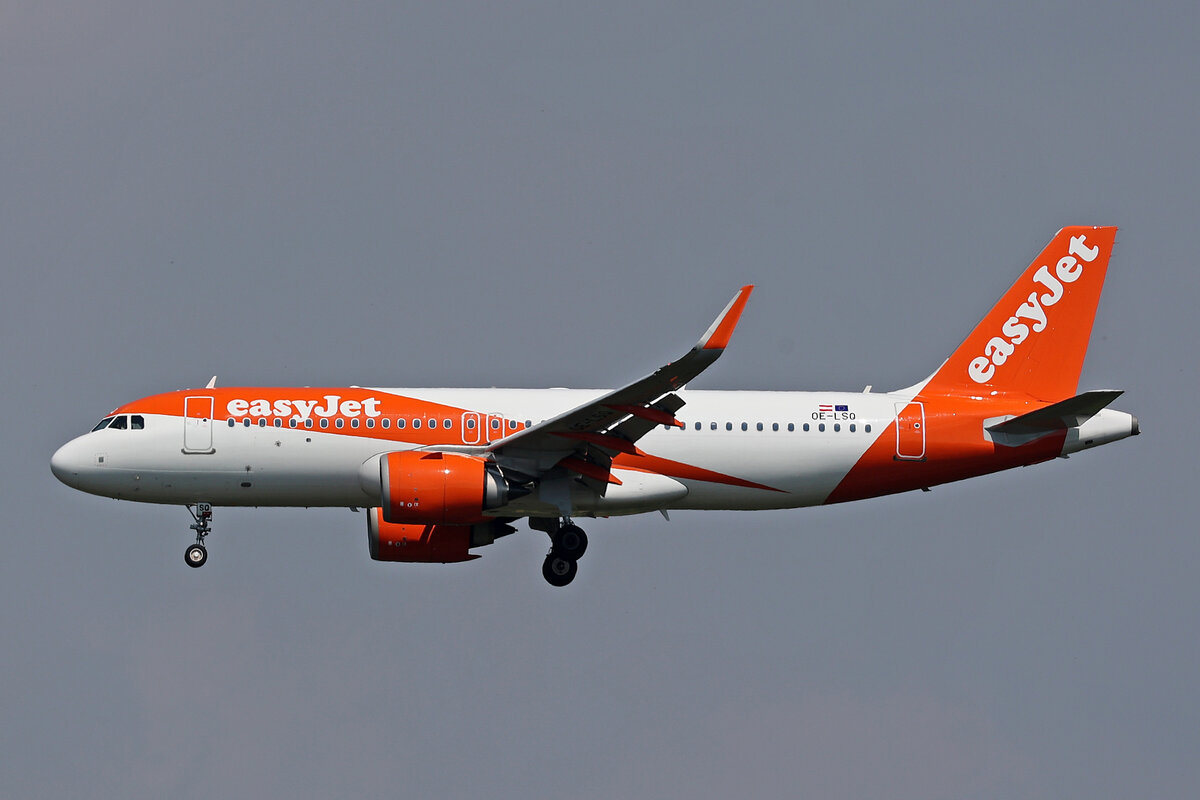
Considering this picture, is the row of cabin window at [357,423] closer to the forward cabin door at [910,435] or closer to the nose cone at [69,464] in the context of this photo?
the nose cone at [69,464]

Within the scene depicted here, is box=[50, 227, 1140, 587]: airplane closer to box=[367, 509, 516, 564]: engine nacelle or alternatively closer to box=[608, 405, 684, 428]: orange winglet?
box=[367, 509, 516, 564]: engine nacelle

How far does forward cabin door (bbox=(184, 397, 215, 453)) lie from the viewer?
4144 cm

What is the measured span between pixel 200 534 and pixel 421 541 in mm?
5081

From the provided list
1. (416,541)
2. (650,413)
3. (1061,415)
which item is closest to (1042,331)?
(1061,415)

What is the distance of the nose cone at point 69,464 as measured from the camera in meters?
41.9

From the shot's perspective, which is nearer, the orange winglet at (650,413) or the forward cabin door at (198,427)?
the orange winglet at (650,413)

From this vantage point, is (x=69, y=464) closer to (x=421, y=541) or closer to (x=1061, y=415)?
(x=421, y=541)

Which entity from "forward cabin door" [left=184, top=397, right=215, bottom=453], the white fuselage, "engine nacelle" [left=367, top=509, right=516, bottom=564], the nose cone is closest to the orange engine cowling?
"engine nacelle" [left=367, top=509, right=516, bottom=564]

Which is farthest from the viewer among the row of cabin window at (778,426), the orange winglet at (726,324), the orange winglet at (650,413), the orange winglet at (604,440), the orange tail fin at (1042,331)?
the orange tail fin at (1042,331)

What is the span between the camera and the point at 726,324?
117 feet

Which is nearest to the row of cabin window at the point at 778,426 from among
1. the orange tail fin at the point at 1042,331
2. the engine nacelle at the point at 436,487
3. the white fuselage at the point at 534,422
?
the white fuselage at the point at 534,422

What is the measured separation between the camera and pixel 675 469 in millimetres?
42188

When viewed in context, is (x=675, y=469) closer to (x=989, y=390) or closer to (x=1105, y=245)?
(x=989, y=390)

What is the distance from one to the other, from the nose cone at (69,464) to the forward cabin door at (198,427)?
2515 mm
